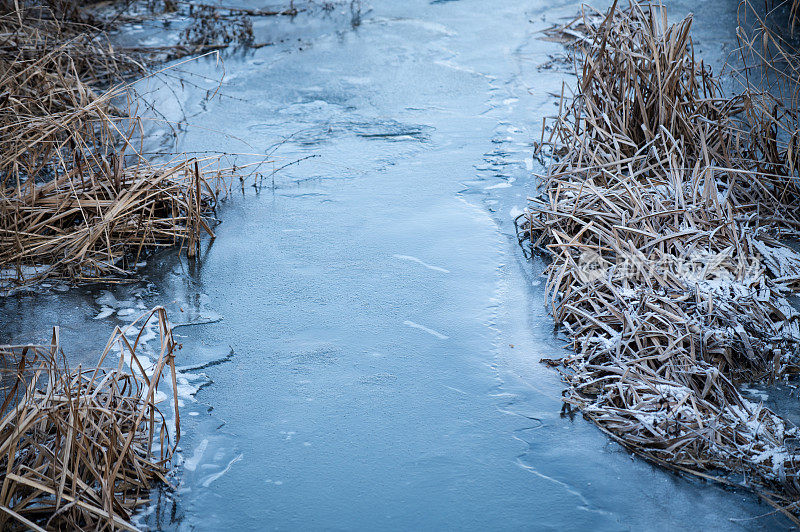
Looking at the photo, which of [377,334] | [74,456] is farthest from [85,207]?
[74,456]

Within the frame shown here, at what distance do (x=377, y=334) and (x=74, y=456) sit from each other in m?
1.25

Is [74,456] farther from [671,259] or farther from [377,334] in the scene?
[671,259]

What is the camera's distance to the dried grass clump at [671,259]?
2.45m

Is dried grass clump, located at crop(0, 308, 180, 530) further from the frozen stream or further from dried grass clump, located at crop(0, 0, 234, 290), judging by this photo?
dried grass clump, located at crop(0, 0, 234, 290)

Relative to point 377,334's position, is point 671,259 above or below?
above

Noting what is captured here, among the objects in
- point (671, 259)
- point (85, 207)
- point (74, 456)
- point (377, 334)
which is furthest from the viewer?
point (85, 207)

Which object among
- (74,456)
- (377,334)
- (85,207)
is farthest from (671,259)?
(85,207)

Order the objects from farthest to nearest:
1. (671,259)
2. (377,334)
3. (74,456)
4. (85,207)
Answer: (85,207) → (671,259) → (377,334) → (74,456)

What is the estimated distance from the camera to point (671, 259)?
3193 millimetres

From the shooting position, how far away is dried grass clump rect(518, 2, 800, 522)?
2449 mm

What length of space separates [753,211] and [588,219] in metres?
0.85

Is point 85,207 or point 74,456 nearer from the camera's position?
point 74,456

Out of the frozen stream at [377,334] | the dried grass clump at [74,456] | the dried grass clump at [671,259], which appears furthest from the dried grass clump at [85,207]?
the dried grass clump at [671,259]

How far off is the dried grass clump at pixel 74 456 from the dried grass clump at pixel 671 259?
1.48 metres
